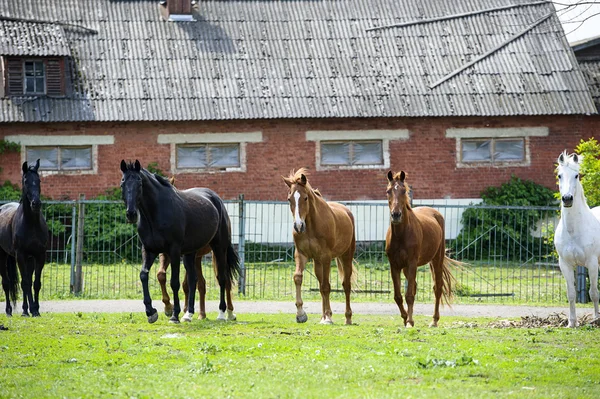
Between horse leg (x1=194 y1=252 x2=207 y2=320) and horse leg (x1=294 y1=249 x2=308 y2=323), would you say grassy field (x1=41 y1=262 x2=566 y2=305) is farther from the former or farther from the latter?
horse leg (x1=294 y1=249 x2=308 y2=323)

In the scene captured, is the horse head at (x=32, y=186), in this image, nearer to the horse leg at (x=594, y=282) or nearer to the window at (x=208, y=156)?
the horse leg at (x=594, y=282)

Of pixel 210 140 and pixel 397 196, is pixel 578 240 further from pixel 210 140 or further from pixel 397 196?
pixel 210 140

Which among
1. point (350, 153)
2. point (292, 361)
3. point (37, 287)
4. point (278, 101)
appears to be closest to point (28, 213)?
point (37, 287)

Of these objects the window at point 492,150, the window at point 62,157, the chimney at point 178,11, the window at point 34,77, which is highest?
the chimney at point 178,11

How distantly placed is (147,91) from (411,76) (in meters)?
7.14

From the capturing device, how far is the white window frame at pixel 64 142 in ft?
84.3

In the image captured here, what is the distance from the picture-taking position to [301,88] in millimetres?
27062

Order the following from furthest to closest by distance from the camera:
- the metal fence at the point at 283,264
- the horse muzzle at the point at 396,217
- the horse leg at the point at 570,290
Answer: the metal fence at the point at 283,264
the horse leg at the point at 570,290
the horse muzzle at the point at 396,217

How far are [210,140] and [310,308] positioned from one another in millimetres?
10616

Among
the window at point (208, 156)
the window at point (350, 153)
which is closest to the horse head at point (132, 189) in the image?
the window at point (208, 156)

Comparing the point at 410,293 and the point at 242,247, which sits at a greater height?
the point at 242,247

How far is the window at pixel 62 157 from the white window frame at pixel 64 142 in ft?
0.37

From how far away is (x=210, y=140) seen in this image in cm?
2650

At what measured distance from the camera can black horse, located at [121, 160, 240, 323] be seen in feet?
43.1
